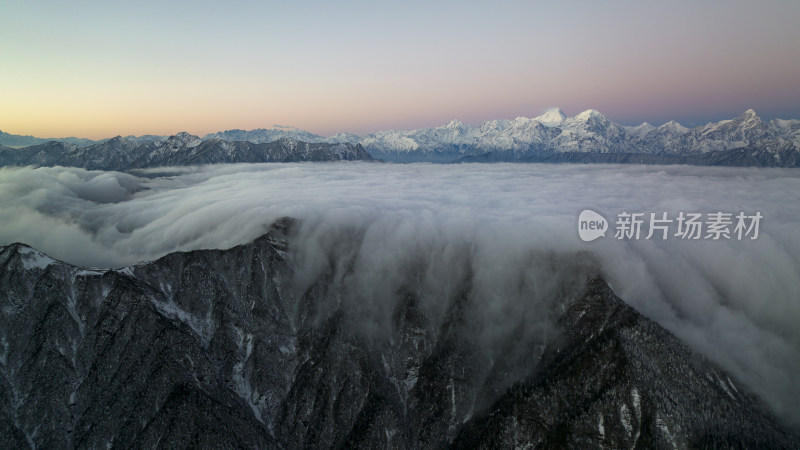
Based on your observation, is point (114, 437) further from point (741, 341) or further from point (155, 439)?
point (741, 341)

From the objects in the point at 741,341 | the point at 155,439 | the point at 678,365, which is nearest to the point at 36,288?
the point at 155,439

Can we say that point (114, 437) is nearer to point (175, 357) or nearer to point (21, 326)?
point (175, 357)

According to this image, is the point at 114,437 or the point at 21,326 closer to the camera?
the point at 114,437

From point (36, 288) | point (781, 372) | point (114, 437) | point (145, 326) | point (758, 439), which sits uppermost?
point (36, 288)

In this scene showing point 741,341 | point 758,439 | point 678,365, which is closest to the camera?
point 758,439

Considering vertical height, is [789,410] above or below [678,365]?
below

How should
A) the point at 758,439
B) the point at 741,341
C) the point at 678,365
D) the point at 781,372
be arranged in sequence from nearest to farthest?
the point at 758,439 → the point at 678,365 → the point at 781,372 → the point at 741,341

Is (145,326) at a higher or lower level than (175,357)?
higher

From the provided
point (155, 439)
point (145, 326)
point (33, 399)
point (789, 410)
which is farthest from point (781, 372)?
point (33, 399)

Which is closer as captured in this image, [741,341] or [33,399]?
[33,399]
